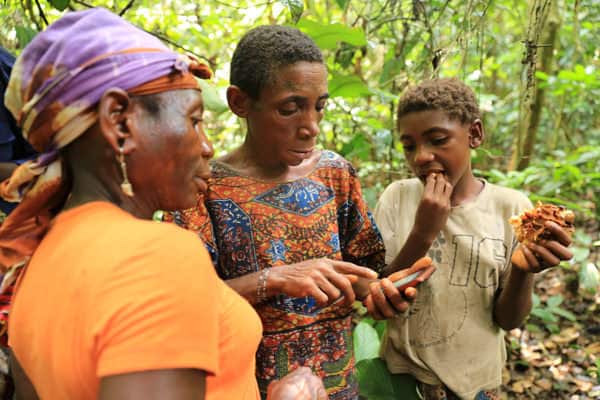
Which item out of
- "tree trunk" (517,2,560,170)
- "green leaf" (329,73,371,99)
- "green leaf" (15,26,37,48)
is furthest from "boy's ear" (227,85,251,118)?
"tree trunk" (517,2,560,170)

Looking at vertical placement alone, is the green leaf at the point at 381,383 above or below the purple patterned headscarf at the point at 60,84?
below

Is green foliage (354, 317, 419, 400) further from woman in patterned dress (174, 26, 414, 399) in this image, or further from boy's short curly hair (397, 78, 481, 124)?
boy's short curly hair (397, 78, 481, 124)

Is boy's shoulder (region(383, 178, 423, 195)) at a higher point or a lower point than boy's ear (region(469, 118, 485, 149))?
lower

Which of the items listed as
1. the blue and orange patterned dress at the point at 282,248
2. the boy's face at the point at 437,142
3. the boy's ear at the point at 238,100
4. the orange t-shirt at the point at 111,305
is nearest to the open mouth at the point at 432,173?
the boy's face at the point at 437,142

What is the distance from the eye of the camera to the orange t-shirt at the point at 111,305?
79 centimetres

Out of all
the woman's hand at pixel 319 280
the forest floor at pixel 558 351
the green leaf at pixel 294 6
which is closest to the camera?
the woman's hand at pixel 319 280

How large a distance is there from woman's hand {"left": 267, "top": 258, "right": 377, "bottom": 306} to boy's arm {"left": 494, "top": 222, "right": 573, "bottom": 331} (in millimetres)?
659

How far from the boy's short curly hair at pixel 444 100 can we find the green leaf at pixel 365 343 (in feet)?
4.49

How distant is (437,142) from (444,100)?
0.17 metres

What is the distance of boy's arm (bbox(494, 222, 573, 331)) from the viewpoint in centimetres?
Answer: 173

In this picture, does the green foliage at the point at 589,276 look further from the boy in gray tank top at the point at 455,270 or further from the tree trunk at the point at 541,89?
the boy in gray tank top at the point at 455,270

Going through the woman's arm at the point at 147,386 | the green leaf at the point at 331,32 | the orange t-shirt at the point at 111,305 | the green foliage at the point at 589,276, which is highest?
the green leaf at the point at 331,32

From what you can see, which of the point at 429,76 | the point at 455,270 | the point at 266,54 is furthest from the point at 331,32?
the point at 455,270

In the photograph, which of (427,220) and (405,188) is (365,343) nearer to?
(405,188)
